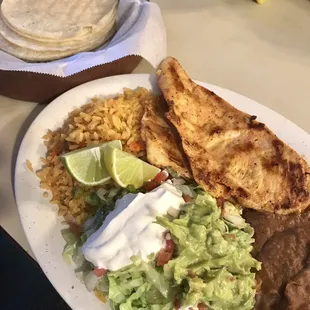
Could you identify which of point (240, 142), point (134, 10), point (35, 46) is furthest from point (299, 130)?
point (35, 46)

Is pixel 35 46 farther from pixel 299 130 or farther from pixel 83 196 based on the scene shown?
pixel 299 130

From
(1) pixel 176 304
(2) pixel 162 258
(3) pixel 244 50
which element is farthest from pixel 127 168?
(3) pixel 244 50

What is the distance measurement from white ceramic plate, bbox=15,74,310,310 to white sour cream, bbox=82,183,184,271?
0.12m

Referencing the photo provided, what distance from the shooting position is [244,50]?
2.59 m

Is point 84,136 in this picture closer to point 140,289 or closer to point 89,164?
point 89,164

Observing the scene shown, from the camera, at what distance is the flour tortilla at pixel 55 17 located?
212 centimetres

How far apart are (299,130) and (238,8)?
3.13ft

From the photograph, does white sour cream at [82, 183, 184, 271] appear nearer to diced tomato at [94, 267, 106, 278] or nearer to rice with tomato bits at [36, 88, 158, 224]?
diced tomato at [94, 267, 106, 278]

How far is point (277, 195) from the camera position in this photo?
6.11ft

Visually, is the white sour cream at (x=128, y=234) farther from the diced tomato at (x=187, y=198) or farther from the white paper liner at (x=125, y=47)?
the white paper liner at (x=125, y=47)

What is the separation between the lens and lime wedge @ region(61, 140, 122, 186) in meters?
1.80

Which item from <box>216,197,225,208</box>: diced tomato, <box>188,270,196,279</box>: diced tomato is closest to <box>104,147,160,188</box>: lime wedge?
<box>216,197,225,208</box>: diced tomato

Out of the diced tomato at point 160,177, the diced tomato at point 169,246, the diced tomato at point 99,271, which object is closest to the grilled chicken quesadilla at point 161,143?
the diced tomato at point 160,177

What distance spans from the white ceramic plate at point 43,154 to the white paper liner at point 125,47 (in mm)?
89
